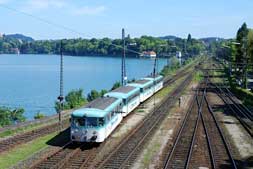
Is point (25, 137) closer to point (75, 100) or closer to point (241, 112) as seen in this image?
point (75, 100)

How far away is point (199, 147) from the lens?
97.4 feet

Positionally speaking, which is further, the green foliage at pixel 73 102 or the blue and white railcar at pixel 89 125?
the green foliage at pixel 73 102

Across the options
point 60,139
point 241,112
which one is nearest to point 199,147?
point 60,139

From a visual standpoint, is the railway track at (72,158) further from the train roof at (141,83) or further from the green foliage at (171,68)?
the green foliage at (171,68)

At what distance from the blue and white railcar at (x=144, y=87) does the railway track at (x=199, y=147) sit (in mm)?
8871

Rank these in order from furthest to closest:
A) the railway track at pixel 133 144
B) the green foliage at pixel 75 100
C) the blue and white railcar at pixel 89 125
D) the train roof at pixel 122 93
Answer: the green foliage at pixel 75 100 → the train roof at pixel 122 93 → the blue and white railcar at pixel 89 125 → the railway track at pixel 133 144

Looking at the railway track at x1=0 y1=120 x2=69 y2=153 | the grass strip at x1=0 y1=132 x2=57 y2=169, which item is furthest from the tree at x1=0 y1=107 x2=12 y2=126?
the grass strip at x1=0 y1=132 x2=57 y2=169

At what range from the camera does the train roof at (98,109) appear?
28.9m

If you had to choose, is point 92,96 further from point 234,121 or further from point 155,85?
point 234,121

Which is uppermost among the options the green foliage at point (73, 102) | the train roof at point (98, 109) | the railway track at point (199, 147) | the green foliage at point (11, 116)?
the train roof at point (98, 109)

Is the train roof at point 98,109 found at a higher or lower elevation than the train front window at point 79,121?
higher

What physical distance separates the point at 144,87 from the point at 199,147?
24505 mm

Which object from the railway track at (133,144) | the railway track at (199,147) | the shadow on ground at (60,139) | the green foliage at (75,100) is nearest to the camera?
the railway track at (133,144)

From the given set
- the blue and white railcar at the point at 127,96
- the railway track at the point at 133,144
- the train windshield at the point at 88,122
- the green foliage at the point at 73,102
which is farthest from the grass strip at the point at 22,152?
the green foliage at the point at 73,102
